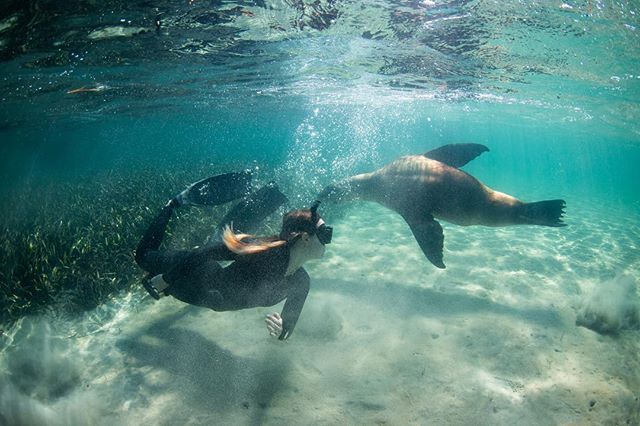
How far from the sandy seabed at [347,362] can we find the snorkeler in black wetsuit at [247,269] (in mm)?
994

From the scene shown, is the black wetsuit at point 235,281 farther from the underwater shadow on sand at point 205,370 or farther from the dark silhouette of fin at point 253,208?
the dark silhouette of fin at point 253,208

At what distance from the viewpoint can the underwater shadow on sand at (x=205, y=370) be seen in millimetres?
4324

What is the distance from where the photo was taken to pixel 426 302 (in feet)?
23.0

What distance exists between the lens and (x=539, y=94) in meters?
20.3

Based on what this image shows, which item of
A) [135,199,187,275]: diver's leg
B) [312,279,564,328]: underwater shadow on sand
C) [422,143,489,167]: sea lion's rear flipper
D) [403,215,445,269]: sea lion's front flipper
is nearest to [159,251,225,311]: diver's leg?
[135,199,187,275]: diver's leg

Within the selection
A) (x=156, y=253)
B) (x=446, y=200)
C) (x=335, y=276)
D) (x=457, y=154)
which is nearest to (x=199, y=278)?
(x=156, y=253)

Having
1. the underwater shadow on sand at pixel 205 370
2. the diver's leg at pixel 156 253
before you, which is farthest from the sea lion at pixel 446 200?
the diver's leg at pixel 156 253

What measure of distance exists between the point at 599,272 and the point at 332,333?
8324 mm

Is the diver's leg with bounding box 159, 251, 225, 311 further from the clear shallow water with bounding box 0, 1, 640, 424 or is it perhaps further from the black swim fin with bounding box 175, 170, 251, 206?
the black swim fin with bounding box 175, 170, 251, 206

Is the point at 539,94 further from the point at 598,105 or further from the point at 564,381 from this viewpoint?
the point at 564,381

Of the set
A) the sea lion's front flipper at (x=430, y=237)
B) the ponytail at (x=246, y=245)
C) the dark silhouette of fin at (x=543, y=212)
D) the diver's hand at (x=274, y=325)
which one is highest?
the ponytail at (x=246, y=245)

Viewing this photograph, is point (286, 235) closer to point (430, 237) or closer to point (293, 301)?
point (293, 301)

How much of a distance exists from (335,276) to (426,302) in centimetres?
222

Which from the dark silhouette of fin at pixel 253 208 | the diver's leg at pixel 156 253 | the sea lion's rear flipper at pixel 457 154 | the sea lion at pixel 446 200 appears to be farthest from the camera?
the sea lion's rear flipper at pixel 457 154
